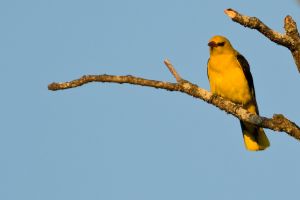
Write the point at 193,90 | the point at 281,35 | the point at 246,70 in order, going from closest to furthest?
1. the point at 281,35
2. the point at 193,90
3. the point at 246,70

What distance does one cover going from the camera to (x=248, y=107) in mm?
9133

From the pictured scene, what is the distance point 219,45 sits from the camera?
29.8ft

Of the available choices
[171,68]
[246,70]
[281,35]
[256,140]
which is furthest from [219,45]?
[281,35]

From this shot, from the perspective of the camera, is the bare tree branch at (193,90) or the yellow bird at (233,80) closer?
the bare tree branch at (193,90)

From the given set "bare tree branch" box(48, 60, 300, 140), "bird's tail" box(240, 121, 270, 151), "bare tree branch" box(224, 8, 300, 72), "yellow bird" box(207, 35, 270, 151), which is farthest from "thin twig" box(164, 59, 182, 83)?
"bird's tail" box(240, 121, 270, 151)

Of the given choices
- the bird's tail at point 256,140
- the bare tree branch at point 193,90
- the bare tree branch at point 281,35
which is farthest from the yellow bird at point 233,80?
the bare tree branch at point 281,35

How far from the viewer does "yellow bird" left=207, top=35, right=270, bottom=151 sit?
28.8 feet

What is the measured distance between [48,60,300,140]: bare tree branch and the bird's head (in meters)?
3.14

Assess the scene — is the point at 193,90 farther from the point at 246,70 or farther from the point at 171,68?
the point at 246,70

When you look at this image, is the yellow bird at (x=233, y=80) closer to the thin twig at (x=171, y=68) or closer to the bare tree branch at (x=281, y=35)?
the thin twig at (x=171, y=68)

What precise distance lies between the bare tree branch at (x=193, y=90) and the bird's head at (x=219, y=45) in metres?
3.14

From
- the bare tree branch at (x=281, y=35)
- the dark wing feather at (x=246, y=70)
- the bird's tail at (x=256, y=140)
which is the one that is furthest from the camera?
the dark wing feather at (x=246, y=70)

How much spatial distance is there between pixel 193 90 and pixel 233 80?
3126 mm

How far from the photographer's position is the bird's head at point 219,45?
9062 mm
